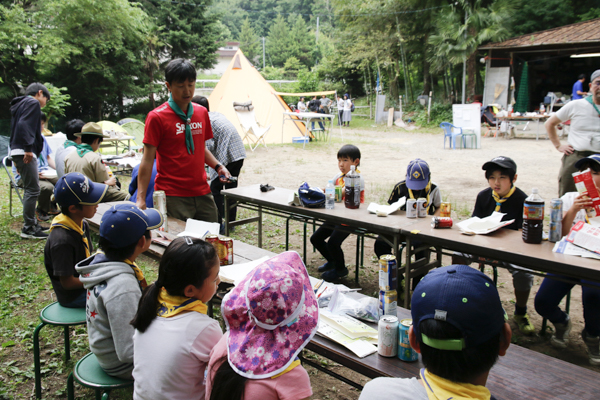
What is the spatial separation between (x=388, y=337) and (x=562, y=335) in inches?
77.7

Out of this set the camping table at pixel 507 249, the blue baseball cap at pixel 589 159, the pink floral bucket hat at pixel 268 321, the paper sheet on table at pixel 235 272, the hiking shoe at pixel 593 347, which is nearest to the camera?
the pink floral bucket hat at pixel 268 321

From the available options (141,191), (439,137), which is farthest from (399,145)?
(141,191)

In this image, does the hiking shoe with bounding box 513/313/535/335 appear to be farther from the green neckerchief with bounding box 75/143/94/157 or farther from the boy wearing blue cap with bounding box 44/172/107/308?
the green neckerchief with bounding box 75/143/94/157

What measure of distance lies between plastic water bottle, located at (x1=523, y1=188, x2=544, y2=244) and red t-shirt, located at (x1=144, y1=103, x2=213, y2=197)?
7.89 ft

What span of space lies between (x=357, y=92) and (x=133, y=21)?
18268 millimetres

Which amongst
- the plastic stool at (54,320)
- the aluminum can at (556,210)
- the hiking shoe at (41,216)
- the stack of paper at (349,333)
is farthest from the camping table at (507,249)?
the hiking shoe at (41,216)

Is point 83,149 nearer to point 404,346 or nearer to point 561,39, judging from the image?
point 404,346

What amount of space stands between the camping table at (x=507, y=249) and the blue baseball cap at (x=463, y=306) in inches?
61.4

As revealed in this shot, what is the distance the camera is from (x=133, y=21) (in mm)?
16891

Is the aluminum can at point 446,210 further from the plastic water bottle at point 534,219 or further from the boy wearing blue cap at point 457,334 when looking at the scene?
the boy wearing blue cap at point 457,334

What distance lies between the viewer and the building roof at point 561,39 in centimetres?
1636

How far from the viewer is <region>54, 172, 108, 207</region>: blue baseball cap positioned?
2.57 meters

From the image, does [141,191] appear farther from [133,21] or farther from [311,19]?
[311,19]

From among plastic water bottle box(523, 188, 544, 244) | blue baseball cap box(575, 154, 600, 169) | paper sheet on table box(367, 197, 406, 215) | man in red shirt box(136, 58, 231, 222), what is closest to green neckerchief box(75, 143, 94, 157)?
man in red shirt box(136, 58, 231, 222)
